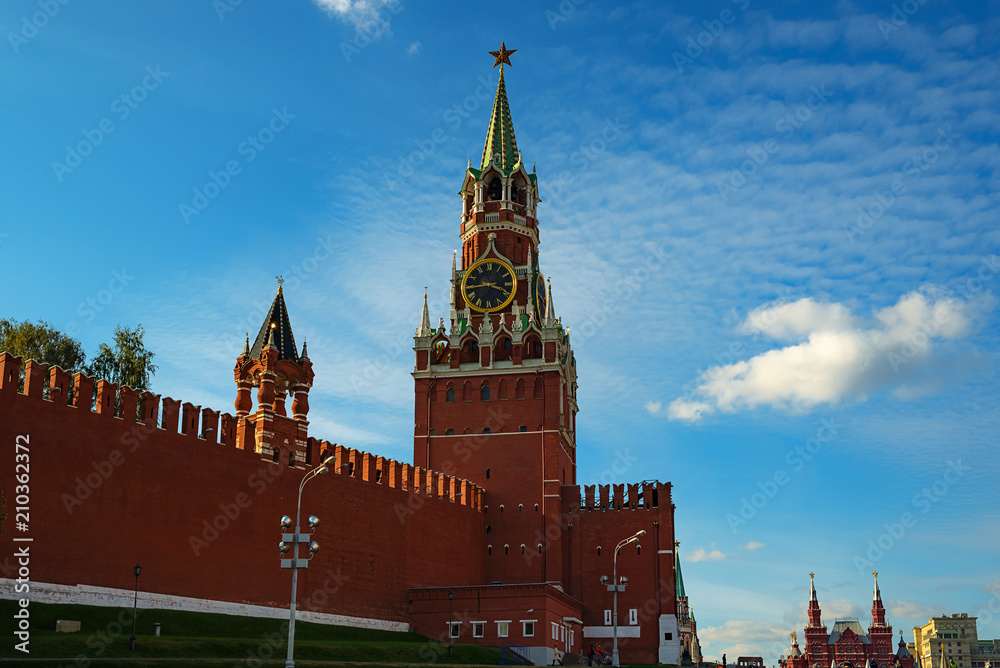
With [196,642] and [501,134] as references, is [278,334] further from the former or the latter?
[501,134]

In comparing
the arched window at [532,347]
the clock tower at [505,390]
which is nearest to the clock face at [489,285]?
the clock tower at [505,390]

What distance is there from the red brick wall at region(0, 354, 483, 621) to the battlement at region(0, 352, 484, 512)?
0.48 ft

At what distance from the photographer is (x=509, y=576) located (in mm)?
Result: 61875

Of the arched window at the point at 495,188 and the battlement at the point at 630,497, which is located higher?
the arched window at the point at 495,188

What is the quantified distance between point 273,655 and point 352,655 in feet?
15.5

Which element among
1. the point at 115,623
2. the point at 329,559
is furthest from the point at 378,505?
the point at 115,623

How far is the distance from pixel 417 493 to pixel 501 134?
31100 millimetres

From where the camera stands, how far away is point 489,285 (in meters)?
69.4

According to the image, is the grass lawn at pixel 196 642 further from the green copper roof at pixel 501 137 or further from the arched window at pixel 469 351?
the green copper roof at pixel 501 137

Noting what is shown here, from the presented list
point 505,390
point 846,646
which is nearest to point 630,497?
point 505,390

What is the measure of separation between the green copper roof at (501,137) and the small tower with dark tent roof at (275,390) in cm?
2877

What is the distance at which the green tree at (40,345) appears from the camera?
49.2 meters

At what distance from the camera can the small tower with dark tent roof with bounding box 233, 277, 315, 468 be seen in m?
44.8

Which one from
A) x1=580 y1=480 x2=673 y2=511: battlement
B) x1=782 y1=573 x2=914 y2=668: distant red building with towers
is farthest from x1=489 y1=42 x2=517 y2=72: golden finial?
x1=782 y1=573 x2=914 y2=668: distant red building with towers
